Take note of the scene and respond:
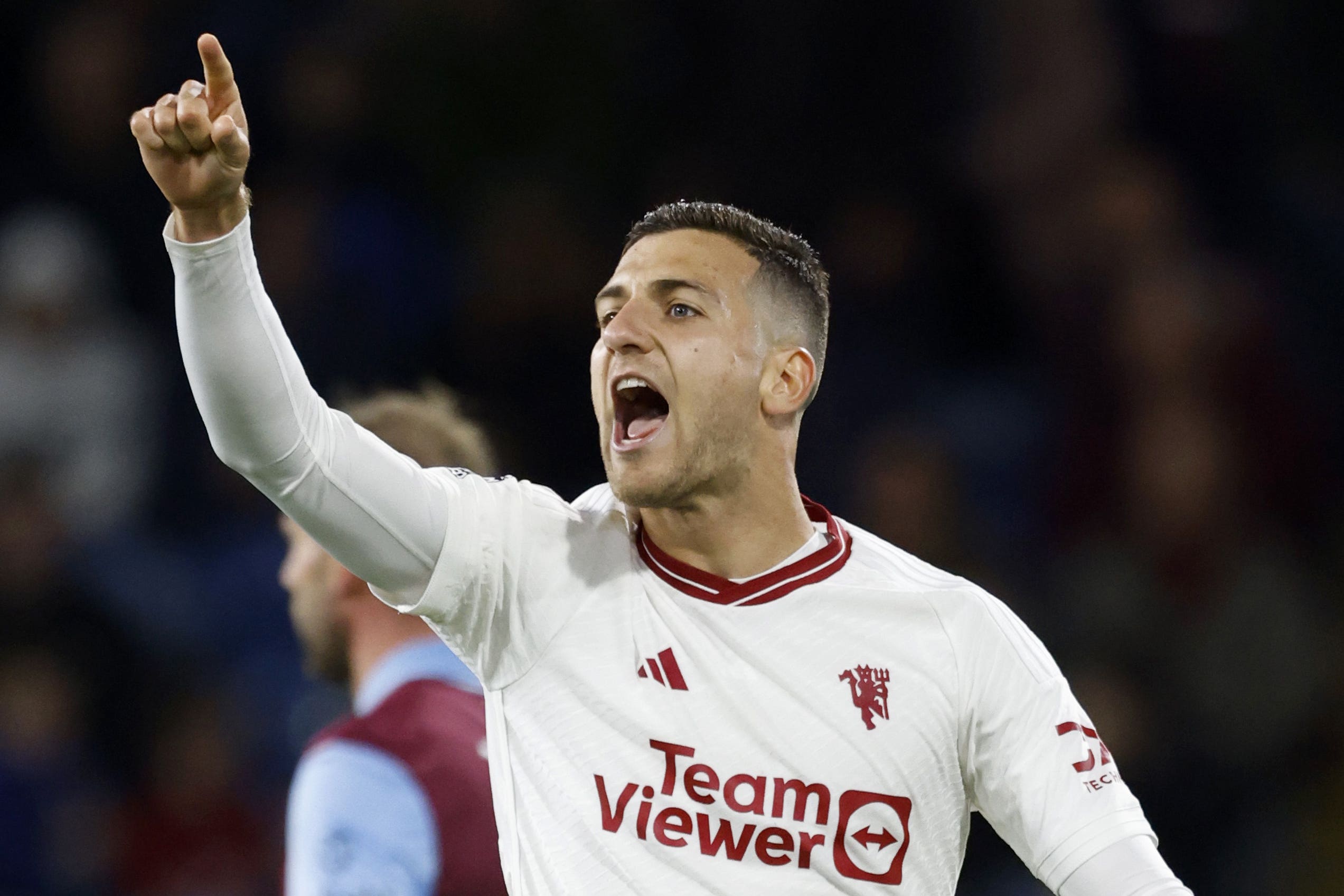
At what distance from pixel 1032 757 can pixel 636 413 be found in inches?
35.8

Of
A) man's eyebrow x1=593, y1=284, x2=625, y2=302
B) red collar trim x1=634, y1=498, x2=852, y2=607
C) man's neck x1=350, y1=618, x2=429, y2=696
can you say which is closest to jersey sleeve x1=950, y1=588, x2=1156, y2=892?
red collar trim x1=634, y1=498, x2=852, y2=607

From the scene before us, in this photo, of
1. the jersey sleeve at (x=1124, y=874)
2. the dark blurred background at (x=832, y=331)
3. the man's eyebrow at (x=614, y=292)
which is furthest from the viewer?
the dark blurred background at (x=832, y=331)

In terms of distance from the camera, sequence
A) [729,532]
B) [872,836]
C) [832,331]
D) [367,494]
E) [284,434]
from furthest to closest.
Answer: [832,331] < [729,532] < [872,836] < [367,494] < [284,434]

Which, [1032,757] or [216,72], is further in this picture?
[1032,757]

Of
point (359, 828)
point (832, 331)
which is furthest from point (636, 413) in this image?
point (832, 331)

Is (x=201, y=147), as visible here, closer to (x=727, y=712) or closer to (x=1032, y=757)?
(x=727, y=712)

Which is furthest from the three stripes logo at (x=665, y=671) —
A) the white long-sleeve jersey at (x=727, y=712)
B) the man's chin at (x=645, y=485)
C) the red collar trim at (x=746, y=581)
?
the man's chin at (x=645, y=485)

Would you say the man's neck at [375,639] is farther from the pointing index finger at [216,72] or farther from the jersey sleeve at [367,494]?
the pointing index finger at [216,72]

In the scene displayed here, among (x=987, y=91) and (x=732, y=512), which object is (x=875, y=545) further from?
(x=987, y=91)

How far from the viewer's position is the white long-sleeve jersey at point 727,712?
2.51 metres

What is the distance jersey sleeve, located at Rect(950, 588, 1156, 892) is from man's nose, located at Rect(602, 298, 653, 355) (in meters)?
0.70

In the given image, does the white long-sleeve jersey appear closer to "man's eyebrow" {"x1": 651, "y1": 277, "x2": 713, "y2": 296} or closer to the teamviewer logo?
the teamviewer logo

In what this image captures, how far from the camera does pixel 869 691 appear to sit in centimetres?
263

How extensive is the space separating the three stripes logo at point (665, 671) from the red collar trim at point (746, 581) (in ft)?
0.43
